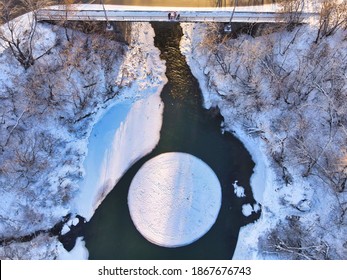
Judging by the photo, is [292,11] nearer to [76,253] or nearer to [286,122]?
[286,122]

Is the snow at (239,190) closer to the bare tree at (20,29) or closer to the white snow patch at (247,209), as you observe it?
the white snow patch at (247,209)

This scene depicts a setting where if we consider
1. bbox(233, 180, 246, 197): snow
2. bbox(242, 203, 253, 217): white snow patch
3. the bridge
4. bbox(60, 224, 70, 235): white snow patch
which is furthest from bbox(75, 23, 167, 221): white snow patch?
Answer: bbox(242, 203, 253, 217): white snow patch

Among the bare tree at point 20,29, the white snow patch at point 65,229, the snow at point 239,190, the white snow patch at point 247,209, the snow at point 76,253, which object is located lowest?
the snow at point 76,253

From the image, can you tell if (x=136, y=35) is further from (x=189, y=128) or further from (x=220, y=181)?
(x=220, y=181)

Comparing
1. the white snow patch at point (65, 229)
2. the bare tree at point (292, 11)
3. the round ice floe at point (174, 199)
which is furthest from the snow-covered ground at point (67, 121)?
the bare tree at point (292, 11)

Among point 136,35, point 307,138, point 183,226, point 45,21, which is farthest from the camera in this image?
point 136,35

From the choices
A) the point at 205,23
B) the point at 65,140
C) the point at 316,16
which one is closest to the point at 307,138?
the point at 316,16

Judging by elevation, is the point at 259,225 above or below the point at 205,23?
below
